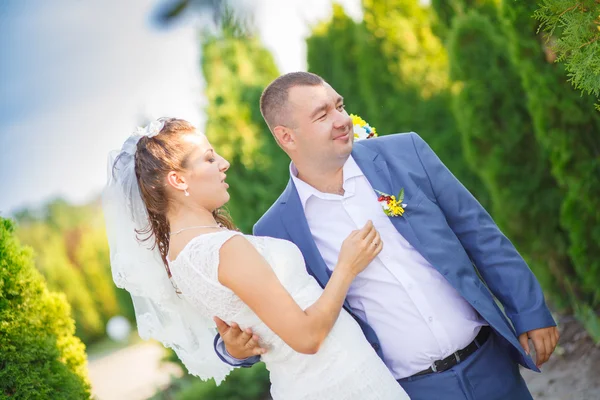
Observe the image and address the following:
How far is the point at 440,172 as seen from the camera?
112 inches

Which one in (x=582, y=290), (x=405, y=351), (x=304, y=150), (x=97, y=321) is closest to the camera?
(x=405, y=351)

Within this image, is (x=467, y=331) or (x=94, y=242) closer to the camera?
(x=467, y=331)

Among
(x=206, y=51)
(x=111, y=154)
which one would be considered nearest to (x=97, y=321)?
(x=206, y=51)

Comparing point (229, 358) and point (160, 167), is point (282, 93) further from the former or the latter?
point (229, 358)

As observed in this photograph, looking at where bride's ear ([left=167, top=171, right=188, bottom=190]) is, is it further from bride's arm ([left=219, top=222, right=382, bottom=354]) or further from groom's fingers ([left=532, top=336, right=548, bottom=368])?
groom's fingers ([left=532, top=336, right=548, bottom=368])

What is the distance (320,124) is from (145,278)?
1114mm

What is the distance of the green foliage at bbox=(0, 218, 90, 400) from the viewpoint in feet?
Result: 10.3

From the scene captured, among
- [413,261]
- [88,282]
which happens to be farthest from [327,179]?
[88,282]

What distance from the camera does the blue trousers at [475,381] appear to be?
2.65m

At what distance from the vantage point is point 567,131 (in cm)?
467

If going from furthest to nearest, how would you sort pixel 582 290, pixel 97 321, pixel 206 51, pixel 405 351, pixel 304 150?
pixel 97 321, pixel 206 51, pixel 582 290, pixel 304 150, pixel 405 351

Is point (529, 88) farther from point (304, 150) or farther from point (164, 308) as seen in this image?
point (164, 308)

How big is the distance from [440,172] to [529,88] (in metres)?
2.48

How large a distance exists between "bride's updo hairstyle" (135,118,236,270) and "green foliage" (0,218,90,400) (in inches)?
40.3
